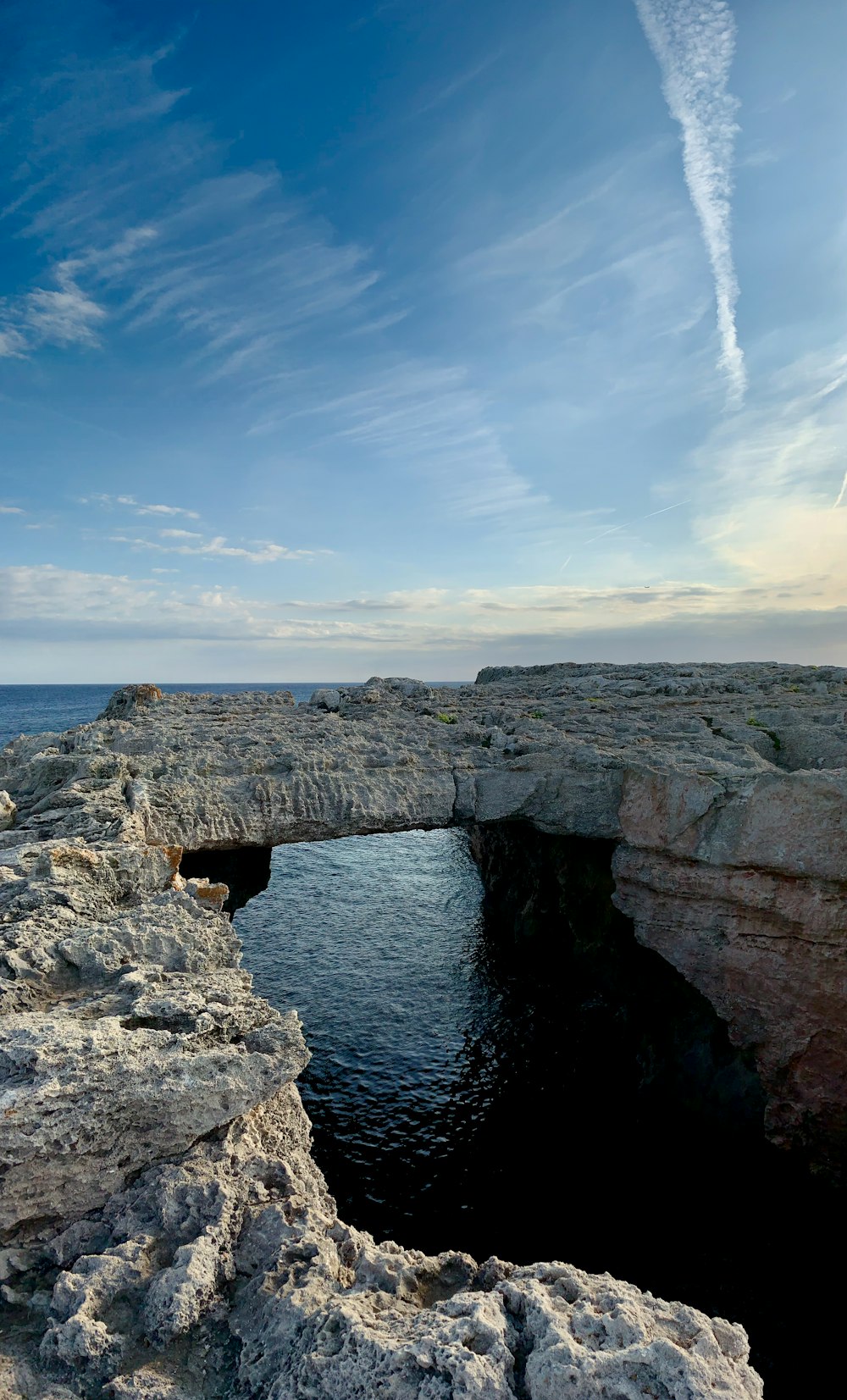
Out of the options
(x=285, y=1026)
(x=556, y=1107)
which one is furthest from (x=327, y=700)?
(x=285, y=1026)

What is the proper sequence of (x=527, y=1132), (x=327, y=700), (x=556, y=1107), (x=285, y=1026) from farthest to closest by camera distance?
(x=327, y=700)
(x=556, y=1107)
(x=527, y=1132)
(x=285, y=1026)

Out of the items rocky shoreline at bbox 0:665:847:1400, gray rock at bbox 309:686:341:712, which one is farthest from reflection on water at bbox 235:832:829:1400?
gray rock at bbox 309:686:341:712

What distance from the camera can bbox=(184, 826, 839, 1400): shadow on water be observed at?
11.7m

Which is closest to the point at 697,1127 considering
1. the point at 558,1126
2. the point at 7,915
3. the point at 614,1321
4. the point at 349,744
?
the point at 558,1126

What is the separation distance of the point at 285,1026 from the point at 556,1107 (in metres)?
11.4

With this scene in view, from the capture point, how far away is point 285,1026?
6137mm

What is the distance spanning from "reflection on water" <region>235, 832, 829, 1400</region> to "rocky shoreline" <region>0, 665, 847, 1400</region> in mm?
1740

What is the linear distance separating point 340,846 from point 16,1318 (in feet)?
104

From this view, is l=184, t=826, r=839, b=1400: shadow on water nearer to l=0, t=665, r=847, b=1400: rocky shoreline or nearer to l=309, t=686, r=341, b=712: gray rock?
l=0, t=665, r=847, b=1400: rocky shoreline

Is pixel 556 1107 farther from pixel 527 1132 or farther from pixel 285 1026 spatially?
pixel 285 1026

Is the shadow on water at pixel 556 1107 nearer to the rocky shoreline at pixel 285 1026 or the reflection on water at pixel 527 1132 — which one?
the reflection on water at pixel 527 1132

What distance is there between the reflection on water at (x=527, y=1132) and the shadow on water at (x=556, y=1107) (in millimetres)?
38

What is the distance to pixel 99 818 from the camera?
10.4m

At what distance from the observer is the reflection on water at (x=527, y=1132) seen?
38.4 ft
